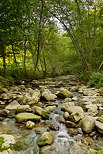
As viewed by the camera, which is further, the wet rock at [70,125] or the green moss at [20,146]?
the wet rock at [70,125]

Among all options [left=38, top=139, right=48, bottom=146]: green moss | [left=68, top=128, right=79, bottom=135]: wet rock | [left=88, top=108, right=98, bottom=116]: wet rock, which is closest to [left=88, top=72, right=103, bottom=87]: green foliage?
[left=88, top=108, right=98, bottom=116]: wet rock

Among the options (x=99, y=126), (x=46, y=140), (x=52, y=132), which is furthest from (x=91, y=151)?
(x=52, y=132)

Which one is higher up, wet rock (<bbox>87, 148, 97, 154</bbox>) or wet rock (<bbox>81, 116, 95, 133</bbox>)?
wet rock (<bbox>81, 116, 95, 133</bbox>)

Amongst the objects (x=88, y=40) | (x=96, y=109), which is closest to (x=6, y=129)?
(x=96, y=109)

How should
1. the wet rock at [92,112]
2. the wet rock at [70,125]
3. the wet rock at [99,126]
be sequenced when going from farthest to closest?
the wet rock at [92,112] → the wet rock at [70,125] → the wet rock at [99,126]

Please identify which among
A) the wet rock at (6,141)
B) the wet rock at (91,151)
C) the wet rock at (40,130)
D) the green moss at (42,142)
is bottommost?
the wet rock at (91,151)

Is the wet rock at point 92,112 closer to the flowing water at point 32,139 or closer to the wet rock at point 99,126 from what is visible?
the wet rock at point 99,126

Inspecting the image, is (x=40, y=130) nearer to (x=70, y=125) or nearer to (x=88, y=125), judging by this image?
(x=70, y=125)

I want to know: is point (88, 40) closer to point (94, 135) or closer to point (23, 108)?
point (23, 108)

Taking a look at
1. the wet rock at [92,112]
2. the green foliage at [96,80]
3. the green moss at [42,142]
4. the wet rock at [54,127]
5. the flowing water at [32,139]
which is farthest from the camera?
the green foliage at [96,80]

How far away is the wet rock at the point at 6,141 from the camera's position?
8.59ft

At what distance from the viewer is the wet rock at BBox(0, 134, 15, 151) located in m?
2.62

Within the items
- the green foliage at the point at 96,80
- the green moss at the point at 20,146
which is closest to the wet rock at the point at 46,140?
the green moss at the point at 20,146

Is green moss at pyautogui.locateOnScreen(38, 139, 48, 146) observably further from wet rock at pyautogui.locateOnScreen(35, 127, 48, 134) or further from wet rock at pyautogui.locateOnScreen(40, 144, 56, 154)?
wet rock at pyautogui.locateOnScreen(35, 127, 48, 134)
